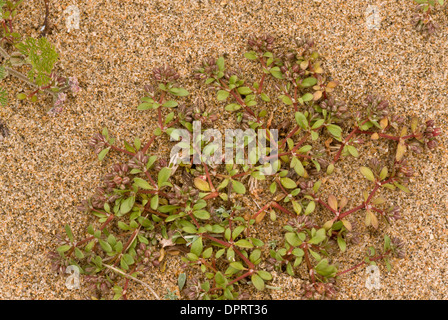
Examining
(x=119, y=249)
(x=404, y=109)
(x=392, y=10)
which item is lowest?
(x=119, y=249)

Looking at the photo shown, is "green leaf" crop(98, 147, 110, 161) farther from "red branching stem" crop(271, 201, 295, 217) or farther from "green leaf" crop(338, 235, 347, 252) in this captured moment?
"green leaf" crop(338, 235, 347, 252)

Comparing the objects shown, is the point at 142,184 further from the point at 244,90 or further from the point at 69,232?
the point at 244,90

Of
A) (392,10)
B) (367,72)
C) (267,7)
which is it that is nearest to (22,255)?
(267,7)

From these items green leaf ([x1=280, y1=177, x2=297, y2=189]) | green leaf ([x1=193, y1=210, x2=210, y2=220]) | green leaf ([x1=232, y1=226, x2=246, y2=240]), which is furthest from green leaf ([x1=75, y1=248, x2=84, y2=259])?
green leaf ([x1=280, y1=177, x2=297, y2=189])

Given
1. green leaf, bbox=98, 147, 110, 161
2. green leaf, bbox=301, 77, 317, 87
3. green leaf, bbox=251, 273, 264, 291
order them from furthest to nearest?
green leaf, bbox=301, 77, 317, 87, green leaf, bbox=98, 147, 110, 161, green leaf, bbox=251, 273, 264, 291

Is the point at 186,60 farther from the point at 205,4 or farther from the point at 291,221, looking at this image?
the point at 291,221

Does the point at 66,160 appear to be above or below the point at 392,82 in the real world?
below

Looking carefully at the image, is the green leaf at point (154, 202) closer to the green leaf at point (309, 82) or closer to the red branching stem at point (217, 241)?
the red branching stem at point (217, 241)

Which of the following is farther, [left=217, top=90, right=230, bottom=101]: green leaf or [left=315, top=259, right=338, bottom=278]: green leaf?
[left=217, top=90, right=230, bottom=101]: green leaf
